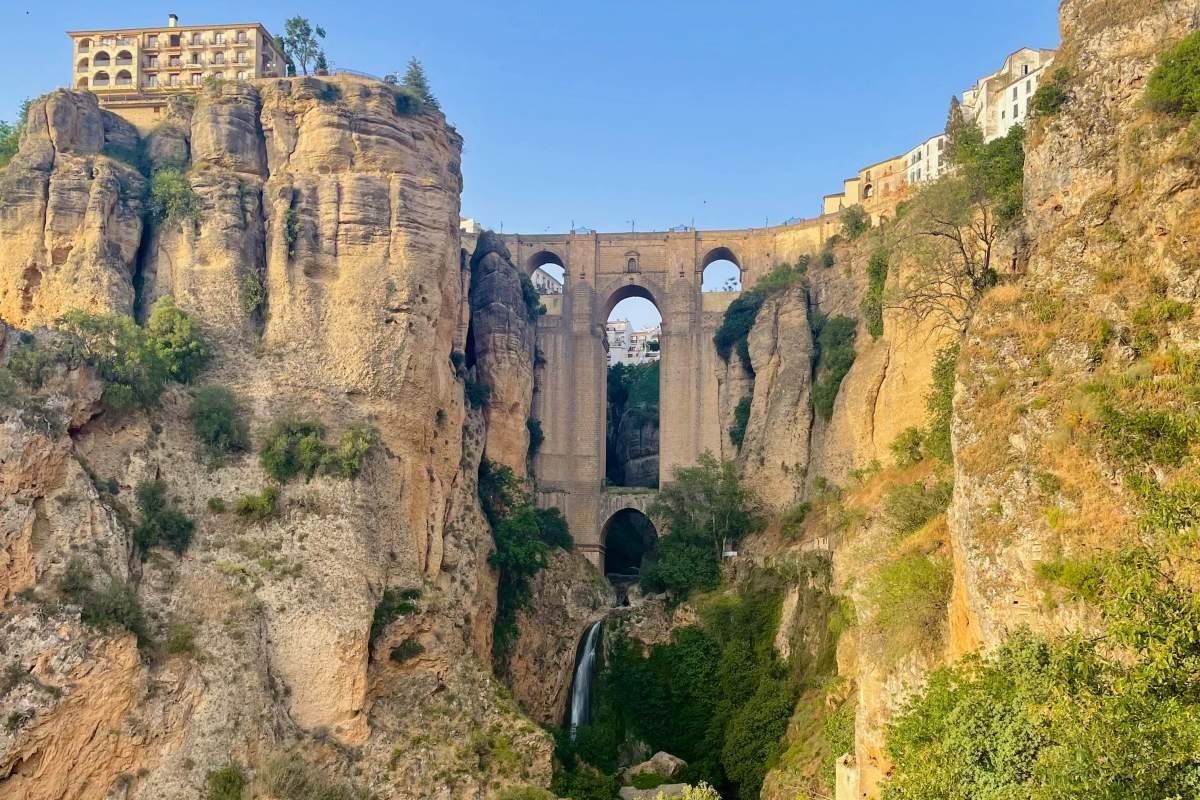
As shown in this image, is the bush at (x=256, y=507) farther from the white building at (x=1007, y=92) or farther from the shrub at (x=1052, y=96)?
the white building at (x=1007, y=92)

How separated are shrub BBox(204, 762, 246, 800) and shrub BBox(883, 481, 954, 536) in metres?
14.9

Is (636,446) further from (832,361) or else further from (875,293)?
(875,293)

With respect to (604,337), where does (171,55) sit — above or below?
above

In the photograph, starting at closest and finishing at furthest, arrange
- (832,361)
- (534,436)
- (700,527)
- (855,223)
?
1. (832,361)
2. (700,527)
3. (855,223)
4. (534,436)

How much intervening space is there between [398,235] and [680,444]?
16274 mm

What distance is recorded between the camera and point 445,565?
33.8m

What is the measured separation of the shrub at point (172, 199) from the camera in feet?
113

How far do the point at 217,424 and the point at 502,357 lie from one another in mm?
12575

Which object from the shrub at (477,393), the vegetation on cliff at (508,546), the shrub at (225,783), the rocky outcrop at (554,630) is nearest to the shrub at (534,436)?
the shrub at (477,393)

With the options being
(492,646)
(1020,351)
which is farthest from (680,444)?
(1020,351)

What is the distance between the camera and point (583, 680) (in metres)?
36.4

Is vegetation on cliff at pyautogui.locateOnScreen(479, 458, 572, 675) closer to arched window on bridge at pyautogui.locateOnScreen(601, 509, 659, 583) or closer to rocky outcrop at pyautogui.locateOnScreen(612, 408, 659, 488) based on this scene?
arched window on bridge at pyautogui.locateOnScreen(601, 509, 659, 583)

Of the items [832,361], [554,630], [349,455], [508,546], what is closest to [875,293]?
[832,361]

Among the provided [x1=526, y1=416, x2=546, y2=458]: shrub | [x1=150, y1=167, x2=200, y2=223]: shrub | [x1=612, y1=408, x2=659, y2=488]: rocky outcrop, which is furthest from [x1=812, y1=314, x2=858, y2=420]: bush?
[x1=150, y1=167, x2=200, y2=223]: shrub
